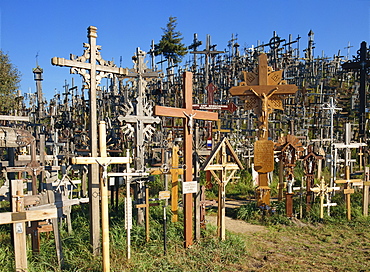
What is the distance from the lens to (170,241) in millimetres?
6484

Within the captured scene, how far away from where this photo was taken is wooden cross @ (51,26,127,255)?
19.2 ft

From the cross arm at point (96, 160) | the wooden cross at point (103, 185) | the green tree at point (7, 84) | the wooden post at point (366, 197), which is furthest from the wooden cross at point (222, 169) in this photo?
the green tree at point (7, 84)

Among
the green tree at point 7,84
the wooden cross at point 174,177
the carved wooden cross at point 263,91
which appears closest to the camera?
the wooden cross at point 174,177

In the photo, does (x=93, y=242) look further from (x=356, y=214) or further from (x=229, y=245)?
(x=356, y=214)

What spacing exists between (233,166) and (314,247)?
259 centimetres

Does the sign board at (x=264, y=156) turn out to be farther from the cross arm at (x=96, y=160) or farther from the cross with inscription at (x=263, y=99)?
the cross arm at (x=96, y=160)

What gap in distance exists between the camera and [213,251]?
246 inches

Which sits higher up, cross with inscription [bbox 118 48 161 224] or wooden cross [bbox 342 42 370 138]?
wooden cross [bbox 342 42 370 138]

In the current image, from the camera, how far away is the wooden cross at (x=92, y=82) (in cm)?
586

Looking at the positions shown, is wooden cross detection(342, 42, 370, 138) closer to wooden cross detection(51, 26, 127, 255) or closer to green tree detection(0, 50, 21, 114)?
wooden cross detection(51, 26, 127, 255)

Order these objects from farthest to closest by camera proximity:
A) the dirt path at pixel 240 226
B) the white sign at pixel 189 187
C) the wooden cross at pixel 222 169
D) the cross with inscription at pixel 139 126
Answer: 1. the dirt path at pixel 240 226
2. the cross with inscription at pixel 139 126
3. the wooden cross at pixel 222 169
4. the white sign at pixel 189 187

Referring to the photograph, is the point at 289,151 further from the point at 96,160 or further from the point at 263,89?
the point at 96,160

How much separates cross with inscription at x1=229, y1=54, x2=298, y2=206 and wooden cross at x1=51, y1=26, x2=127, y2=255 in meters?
4.01

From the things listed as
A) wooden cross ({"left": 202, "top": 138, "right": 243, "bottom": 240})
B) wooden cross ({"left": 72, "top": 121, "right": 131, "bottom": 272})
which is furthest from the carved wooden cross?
wooden cross ({"left": 72, "top": 121, "right": 131, "bottom": 272})
